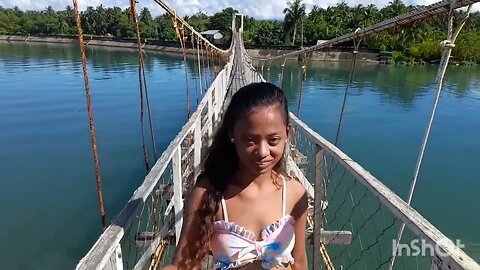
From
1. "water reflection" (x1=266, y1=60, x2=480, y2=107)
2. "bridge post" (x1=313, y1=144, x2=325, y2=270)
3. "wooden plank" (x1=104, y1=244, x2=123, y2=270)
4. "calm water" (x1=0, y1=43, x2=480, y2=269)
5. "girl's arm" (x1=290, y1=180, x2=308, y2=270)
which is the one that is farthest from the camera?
"water reflection" (x1=266, y1=60, x2=480, y2=107)

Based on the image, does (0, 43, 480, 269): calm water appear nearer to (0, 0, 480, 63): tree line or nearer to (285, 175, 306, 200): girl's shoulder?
(285, 175, 306, 200): girl's shoulder

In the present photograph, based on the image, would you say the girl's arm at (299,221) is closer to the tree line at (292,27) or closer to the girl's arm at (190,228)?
the girl's arm at (190,228)

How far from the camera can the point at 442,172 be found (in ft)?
28.3

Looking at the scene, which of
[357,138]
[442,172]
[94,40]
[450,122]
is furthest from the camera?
[94,40]

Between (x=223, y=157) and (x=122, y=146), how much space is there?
29.4 ft

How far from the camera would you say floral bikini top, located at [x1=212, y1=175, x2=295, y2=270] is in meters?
0.98

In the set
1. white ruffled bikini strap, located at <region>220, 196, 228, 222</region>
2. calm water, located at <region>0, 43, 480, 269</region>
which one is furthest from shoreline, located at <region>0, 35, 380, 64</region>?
white ruffled bikini strap, located at <region>220, 196, 228, 222</region>

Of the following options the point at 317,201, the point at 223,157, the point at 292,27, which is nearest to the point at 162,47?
the point at 292,27

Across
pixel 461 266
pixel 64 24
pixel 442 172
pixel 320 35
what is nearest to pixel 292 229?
pixel 461 266

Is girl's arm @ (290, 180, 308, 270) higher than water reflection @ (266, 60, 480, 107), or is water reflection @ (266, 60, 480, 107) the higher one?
girl's arm @ (290, 180, 308, 270)

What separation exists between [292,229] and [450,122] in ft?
45.8

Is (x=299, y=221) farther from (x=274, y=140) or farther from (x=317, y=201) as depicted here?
(x=317, y=201)

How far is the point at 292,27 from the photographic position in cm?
3634

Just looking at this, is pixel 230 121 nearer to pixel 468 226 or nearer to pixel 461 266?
pixel 461 266
